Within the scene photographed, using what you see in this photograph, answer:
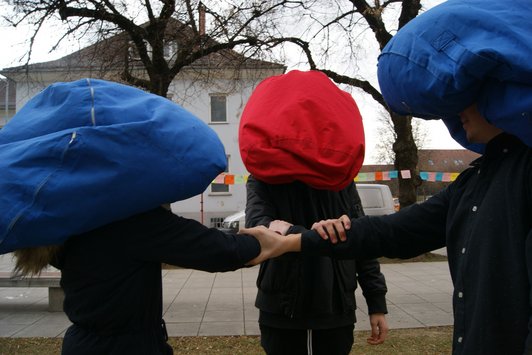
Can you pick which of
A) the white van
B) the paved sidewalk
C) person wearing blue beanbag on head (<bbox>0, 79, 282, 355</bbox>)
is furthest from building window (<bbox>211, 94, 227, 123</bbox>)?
person wearing blue beanbag on head (<bbox>0, 79, 282, 355</bbox>)

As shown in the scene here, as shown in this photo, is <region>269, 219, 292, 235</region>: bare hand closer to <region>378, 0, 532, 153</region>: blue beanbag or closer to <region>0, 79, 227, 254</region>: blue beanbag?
<region>0, 79, 227, 254</region>: blue beanbag

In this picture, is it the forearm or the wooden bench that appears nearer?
the forearm

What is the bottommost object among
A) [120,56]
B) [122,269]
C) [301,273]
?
[301,273]

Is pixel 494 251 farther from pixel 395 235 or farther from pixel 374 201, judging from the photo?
pixel 374 201

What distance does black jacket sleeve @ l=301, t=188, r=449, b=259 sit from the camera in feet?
6.04

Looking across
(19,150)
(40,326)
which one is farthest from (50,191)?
(40,326)

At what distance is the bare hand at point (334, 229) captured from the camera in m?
1.95

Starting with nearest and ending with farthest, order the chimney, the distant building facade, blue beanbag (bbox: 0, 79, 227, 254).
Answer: blue beanbag (bbox: 0, 79, 227, 254)
the chimney
the distant building facade

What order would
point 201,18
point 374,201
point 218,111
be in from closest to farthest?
point 201,18 → point 374,201 → point 218,111

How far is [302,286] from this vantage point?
2.31 metres

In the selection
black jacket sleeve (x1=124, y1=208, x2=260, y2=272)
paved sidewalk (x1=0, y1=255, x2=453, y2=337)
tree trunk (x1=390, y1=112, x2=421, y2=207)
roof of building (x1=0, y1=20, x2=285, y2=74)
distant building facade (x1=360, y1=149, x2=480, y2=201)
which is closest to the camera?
black jacket sleeve (x1=124, y1=208, x2=260, y2=272)

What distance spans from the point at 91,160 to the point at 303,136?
1.00m

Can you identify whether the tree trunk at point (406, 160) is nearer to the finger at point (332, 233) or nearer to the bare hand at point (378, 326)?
the bare hand at point (378, 326)

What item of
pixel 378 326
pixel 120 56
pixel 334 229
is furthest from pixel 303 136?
pixel 120 56
